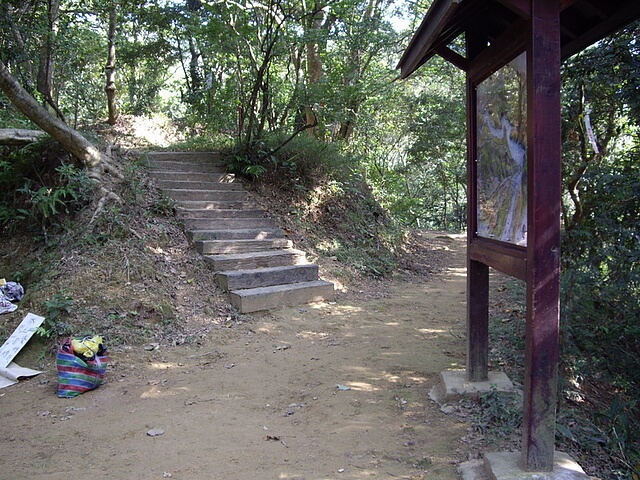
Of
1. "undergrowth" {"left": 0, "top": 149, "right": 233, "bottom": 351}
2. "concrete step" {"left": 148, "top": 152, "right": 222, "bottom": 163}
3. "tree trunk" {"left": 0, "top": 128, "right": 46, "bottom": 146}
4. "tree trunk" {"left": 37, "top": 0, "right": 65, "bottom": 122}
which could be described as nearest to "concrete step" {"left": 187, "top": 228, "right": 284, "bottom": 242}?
"undergrowth" {"left": 0, "top": 149, "right": 233, "bottom": 351}

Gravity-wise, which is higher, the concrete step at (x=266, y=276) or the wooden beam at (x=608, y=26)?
the wooden beam at (x=608, y=26)

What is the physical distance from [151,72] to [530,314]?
1674 cm

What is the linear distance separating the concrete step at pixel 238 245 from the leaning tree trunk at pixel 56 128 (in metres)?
2.08

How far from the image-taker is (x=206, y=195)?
28.3ft

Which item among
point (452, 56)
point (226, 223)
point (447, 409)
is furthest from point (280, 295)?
point (452, 56)

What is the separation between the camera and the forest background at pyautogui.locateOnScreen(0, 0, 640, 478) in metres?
4.28

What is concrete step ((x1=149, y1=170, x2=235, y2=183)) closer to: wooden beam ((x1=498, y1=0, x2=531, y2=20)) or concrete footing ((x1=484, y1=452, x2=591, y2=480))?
wooden beam ((x1=498, y1=0, x2=531, y2=20))

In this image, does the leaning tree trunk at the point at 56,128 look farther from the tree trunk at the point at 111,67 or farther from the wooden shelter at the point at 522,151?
the wooden shelter at the point at 522,151

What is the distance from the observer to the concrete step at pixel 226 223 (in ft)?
25.3

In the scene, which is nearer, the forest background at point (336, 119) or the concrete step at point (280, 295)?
the forest background at point (336, 119)

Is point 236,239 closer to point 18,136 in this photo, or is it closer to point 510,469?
point 18,136

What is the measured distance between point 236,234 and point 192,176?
2.06m

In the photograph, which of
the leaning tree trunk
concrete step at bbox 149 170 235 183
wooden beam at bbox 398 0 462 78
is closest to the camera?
wooden beam at bbox 398 0 462 78

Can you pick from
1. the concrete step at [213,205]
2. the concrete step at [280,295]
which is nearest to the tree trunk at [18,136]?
the concrete step at [213,205]
